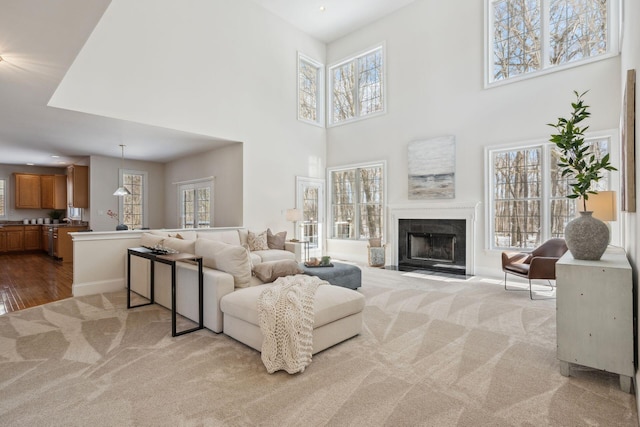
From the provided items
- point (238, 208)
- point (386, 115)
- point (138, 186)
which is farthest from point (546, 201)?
point (138, 186)

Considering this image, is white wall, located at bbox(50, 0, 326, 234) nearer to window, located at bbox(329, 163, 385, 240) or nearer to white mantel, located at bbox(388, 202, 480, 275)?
window, located at bbox(329, 163, 385, 240)

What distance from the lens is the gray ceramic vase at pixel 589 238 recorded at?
101 inches

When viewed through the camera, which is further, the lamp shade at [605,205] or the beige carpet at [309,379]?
the lamp shade at [605,205]

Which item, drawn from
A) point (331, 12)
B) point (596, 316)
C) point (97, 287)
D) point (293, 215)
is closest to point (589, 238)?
point (596, 316)

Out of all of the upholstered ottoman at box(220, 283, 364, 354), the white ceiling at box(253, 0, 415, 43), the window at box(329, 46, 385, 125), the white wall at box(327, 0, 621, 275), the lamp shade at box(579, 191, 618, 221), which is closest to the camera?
the upholstered ottoman at box(220, 283, 364, 354)

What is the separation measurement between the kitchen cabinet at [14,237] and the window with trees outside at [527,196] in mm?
11984

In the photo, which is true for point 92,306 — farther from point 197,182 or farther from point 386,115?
point 386,115

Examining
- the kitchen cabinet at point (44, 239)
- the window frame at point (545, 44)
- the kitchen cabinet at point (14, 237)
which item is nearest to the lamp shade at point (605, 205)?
the window frame at point (545, 44)

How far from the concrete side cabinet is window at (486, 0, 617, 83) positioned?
4517 millimetres

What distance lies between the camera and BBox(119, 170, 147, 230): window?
28.1 feet

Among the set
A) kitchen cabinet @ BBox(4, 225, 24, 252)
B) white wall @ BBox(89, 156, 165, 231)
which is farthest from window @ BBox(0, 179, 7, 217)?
white wall @ BBox(89, 156, 165, 231)

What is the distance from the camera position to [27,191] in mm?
9625

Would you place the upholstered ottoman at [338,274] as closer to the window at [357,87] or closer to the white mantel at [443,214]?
the white mantel at [443,214]

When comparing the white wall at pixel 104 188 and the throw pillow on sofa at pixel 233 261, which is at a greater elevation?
the white wall at pixel 104 188
